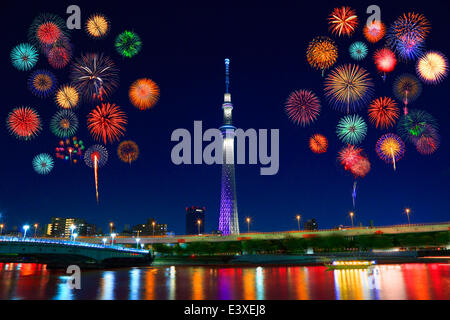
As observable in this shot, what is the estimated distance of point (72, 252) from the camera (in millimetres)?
91188

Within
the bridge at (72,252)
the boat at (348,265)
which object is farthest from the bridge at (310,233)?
the boat at (348,265)

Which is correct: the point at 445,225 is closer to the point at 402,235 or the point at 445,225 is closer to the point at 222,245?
the point at 402,235

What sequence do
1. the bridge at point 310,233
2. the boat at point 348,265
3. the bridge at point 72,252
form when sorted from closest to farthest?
the boat at point 348,265 → the bridge at point 72,252 → the bridge at point 310,233

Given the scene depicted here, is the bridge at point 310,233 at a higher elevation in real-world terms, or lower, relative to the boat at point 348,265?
higher

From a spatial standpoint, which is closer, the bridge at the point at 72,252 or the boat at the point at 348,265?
the boat at the point at 348,265

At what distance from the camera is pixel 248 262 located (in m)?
112

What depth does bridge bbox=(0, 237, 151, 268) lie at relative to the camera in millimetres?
71938

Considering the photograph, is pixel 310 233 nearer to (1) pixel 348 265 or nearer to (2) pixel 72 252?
(1) pixel 348 265

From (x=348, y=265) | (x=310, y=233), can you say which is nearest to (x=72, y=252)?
(x=348, y=265)

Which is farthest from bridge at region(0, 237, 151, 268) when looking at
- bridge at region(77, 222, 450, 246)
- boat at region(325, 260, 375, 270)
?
boat at region(325, 260, 375, 270)

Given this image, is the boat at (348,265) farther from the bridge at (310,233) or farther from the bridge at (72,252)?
the bridge at (72,252)

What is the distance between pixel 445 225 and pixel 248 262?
198 ft

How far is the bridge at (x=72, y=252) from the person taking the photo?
236ft
